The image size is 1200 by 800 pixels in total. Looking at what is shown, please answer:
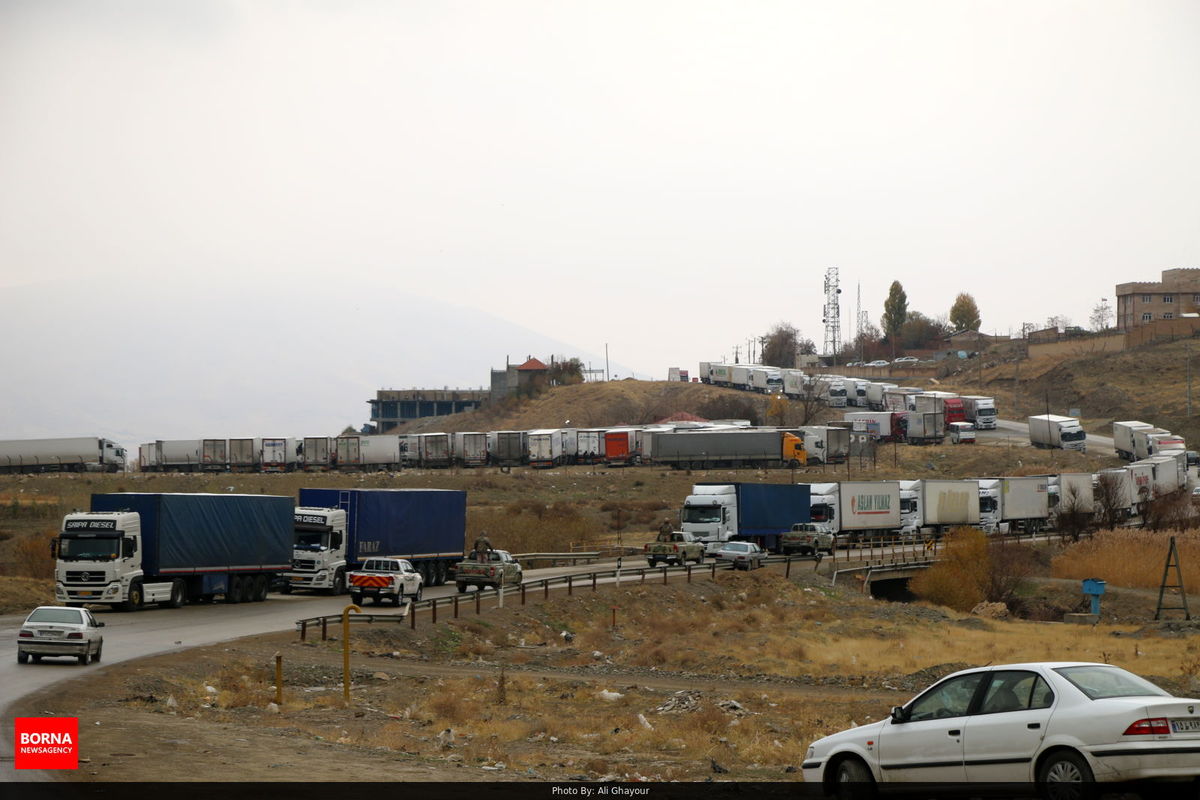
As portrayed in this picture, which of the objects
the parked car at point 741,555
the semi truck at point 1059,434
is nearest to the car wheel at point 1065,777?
the parked car at point 741,555

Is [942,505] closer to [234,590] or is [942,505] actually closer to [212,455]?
[234,590]

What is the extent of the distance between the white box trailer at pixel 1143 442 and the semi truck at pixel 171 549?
76703 mm

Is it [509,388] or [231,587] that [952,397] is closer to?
[509,388]

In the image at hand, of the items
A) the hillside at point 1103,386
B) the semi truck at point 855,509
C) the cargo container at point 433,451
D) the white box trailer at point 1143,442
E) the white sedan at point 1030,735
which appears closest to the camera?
the white sedan at point 1030,735

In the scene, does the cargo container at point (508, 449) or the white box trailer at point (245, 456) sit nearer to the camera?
the cargo container at point (508, 449)

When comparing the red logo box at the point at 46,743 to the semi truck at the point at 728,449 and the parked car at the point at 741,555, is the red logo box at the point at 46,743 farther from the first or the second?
the semi truck at the point at 728,449

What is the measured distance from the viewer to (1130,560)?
63.1 metres

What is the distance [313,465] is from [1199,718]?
113090mm

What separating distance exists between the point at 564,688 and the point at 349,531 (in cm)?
2123

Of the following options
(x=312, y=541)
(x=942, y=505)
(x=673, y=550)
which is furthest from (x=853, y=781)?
(x=942, y=505)

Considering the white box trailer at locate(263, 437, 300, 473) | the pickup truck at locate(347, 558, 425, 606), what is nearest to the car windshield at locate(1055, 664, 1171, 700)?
the pickup truck at locate(347, 558, 425, 606)

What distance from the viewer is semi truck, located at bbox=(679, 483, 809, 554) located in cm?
6225

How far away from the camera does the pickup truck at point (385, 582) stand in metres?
41.9

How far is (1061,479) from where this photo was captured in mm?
80625
